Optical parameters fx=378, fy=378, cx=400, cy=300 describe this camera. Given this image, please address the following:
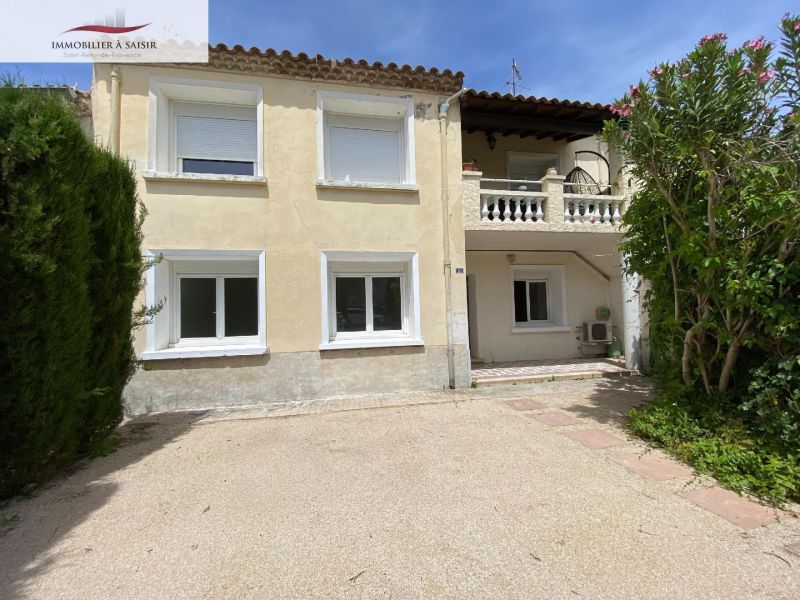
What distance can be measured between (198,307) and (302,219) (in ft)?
7.86

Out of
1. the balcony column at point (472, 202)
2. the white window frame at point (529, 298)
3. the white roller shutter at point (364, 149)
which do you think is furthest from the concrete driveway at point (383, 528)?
the white window frame at point (529, 298)

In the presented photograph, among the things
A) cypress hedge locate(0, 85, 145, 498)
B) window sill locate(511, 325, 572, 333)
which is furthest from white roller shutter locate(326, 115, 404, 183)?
window sill locate(511, 325, 572, 333)

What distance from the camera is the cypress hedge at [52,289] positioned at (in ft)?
10.7

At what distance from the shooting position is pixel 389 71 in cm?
696

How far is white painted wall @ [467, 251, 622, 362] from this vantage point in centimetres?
945

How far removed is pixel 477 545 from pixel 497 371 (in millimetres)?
5925

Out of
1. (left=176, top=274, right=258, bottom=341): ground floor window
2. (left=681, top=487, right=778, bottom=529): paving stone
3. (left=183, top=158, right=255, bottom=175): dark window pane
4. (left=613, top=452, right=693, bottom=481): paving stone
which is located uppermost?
(left=183, top=158, right=255, bottom=175): dark window pane

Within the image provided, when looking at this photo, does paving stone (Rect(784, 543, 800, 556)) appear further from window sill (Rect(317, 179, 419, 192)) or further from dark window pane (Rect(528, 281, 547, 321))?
dark window pane (Rect(528, 281, 547, 321))

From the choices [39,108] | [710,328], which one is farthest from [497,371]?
[39,108]


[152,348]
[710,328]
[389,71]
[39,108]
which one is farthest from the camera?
[389,71]

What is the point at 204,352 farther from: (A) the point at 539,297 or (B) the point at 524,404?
(A) the point at 539,297

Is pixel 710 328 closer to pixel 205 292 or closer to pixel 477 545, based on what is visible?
pixel 477 545

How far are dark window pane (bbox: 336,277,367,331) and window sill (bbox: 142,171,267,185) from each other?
2211 millimetres

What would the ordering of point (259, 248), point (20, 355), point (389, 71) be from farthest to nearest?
point (389, 71) < point (259, 248) < point (20, 355)
